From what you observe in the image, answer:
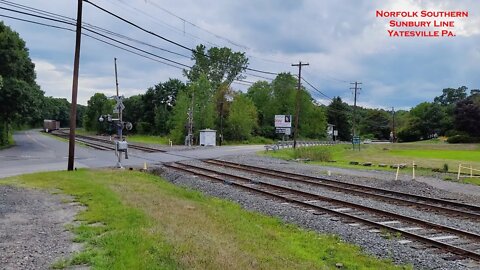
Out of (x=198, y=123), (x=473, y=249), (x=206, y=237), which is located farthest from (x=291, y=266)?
(x=198, y=123)

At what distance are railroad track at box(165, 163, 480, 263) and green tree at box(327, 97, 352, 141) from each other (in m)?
108

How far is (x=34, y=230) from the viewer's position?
8.84 metres

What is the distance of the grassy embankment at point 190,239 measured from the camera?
21.4 feet

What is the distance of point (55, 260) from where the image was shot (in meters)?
6.56

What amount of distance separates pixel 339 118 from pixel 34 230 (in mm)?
119940

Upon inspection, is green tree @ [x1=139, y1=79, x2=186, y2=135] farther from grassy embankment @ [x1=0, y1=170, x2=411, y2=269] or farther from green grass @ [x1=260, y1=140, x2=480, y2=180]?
grassy embankment @ [x1=0, y1=170, x2=411, y2=269]

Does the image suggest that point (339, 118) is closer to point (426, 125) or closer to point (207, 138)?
point (426, 125)

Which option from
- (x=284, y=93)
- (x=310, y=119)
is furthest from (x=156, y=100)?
(x=310, y=119)

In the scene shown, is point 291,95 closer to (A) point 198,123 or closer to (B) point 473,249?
(A) point 198,123

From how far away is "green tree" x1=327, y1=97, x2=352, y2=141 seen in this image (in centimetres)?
12188

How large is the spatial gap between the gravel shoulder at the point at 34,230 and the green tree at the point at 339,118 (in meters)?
112

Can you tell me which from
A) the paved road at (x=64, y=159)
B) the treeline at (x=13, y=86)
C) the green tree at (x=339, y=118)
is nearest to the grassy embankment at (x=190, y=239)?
the paved road at (x=64, y=159)

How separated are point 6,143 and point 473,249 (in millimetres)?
51368

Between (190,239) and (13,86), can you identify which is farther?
(13,86)
